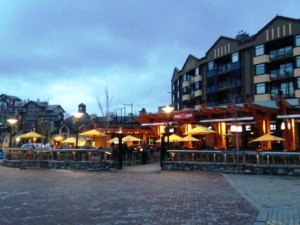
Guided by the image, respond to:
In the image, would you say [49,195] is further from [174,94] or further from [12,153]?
[174,94]

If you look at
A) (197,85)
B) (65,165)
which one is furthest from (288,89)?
(65,165)

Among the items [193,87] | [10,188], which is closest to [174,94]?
[193,87]

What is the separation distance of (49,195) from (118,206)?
301 centimetres

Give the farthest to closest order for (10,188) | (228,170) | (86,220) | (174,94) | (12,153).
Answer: (174,94)
(12,153)
(228,170)
(10,188)
(86,220)

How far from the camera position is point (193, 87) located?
57562 mm

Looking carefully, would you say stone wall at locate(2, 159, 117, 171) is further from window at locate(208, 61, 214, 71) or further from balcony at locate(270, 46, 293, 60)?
window at locate(208, 61, 214, 71)

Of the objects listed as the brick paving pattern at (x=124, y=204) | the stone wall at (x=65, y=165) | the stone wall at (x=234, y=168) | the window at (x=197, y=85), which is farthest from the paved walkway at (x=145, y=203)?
the window at (x=197, y=85)

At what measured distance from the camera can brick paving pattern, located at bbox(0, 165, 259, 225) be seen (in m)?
7.23

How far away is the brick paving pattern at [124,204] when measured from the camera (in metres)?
7.23

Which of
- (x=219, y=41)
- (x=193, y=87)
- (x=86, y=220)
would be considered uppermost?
(x=219, y=41)

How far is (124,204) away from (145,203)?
58 cm

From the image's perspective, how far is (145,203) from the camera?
9.06 meters

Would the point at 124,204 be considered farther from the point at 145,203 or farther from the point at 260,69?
the point at 260,69

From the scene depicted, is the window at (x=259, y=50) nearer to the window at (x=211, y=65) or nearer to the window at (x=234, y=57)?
the window at (x=234, y=57)
